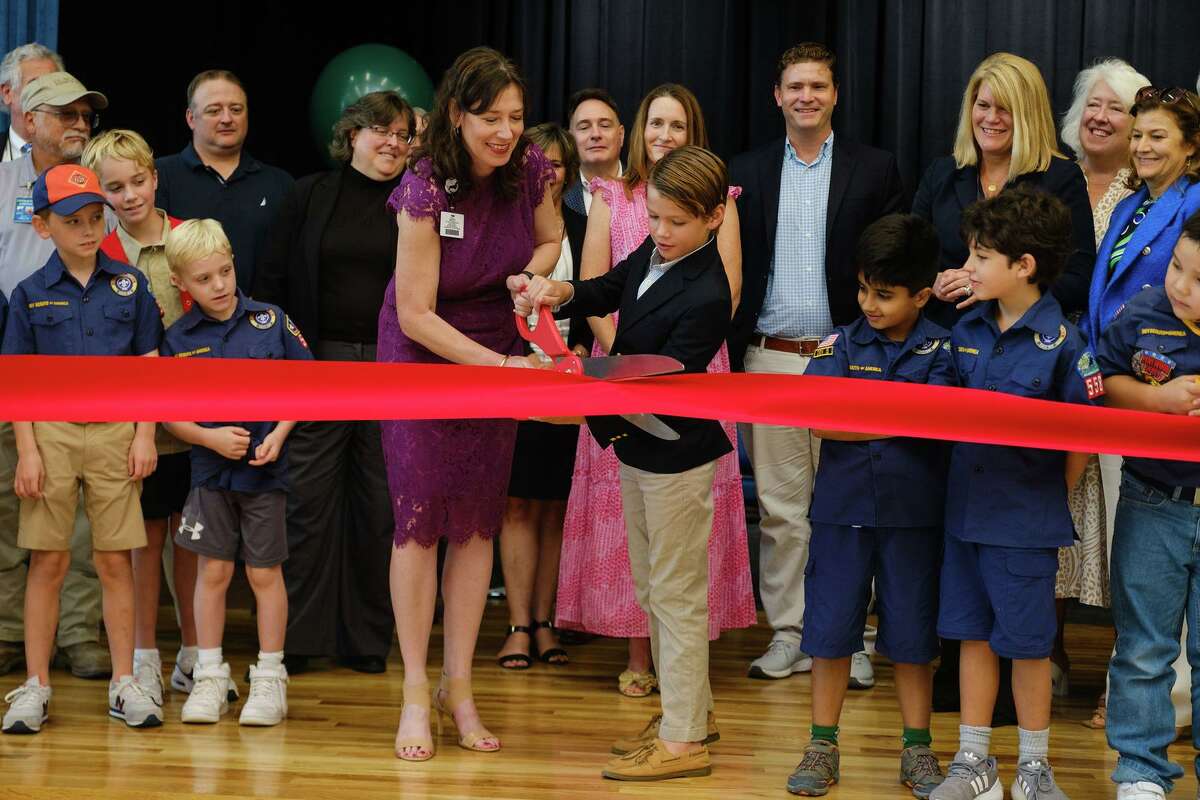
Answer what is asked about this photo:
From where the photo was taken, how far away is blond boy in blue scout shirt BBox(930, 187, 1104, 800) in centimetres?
292

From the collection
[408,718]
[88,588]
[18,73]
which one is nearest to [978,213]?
[408,718]

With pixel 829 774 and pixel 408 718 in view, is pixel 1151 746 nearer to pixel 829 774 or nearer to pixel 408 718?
pixel 829 774

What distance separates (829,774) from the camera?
3156 mm

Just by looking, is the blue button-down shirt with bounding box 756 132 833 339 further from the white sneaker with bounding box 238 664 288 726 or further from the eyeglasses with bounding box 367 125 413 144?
the white sneaker with bounding box 238 664 288 726

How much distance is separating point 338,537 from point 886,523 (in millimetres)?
1885

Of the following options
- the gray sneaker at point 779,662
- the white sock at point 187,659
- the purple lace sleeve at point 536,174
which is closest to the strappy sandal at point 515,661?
the gray sneaker at point 779,662

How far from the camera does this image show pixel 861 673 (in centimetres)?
409

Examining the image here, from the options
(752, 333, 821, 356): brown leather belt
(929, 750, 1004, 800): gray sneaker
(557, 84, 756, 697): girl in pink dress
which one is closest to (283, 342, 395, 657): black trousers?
(557, 84, 756, 697): girl in pink dress

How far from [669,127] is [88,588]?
7.11ft

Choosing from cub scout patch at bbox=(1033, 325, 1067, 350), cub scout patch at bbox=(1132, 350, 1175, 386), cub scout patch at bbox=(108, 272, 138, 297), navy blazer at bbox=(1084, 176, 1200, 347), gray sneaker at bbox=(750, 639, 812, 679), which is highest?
navy blazer at bbox=(1084, 176, 1200, 347)

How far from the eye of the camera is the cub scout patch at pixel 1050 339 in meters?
2.96

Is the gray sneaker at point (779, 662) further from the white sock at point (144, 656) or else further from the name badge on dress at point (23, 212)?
the name badge on dress at point (23, 212)

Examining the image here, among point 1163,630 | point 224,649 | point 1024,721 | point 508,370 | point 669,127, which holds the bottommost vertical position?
point 224,649

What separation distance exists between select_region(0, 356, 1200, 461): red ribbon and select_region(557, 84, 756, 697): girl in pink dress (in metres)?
1.18
